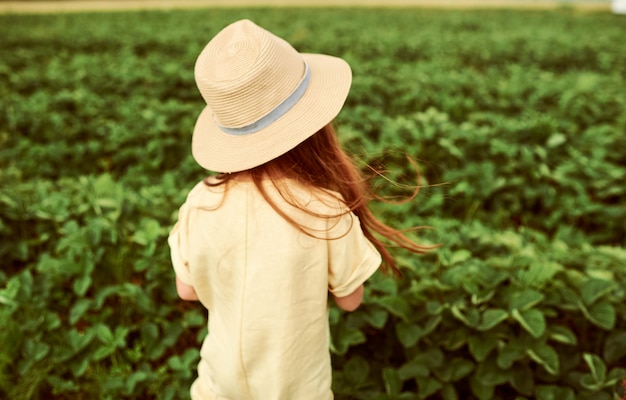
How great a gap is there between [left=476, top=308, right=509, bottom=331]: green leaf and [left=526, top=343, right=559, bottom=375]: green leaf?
17cm

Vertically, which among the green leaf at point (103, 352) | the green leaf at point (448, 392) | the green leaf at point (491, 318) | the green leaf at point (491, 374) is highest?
the green leaf at point (491, 318)

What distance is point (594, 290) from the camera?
193 cm

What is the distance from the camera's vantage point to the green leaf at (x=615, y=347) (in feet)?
6.43

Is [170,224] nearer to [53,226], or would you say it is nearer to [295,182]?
[53,226]

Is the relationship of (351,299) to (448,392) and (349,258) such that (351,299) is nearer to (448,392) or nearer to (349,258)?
(349,258)

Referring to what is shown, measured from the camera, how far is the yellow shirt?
113 cm

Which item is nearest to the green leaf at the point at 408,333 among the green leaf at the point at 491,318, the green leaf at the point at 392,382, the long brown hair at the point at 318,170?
the green leaf at the point at 392,382

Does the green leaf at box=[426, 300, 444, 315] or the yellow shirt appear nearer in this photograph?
the yellow shirt

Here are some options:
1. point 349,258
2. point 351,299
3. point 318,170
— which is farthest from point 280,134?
point 351,299

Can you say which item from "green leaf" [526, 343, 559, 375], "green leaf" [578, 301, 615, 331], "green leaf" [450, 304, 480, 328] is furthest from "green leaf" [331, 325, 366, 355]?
"green leaf" [578, 301, 615, 331]

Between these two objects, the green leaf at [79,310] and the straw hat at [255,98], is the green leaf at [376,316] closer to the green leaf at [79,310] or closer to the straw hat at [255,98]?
the straw hat at [255,98]

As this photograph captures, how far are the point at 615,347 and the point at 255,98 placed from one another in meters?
1.94

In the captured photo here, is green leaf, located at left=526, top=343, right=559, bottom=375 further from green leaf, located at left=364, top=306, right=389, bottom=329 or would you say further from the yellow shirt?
the yellow shirt

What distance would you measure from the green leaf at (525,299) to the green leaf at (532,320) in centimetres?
2
